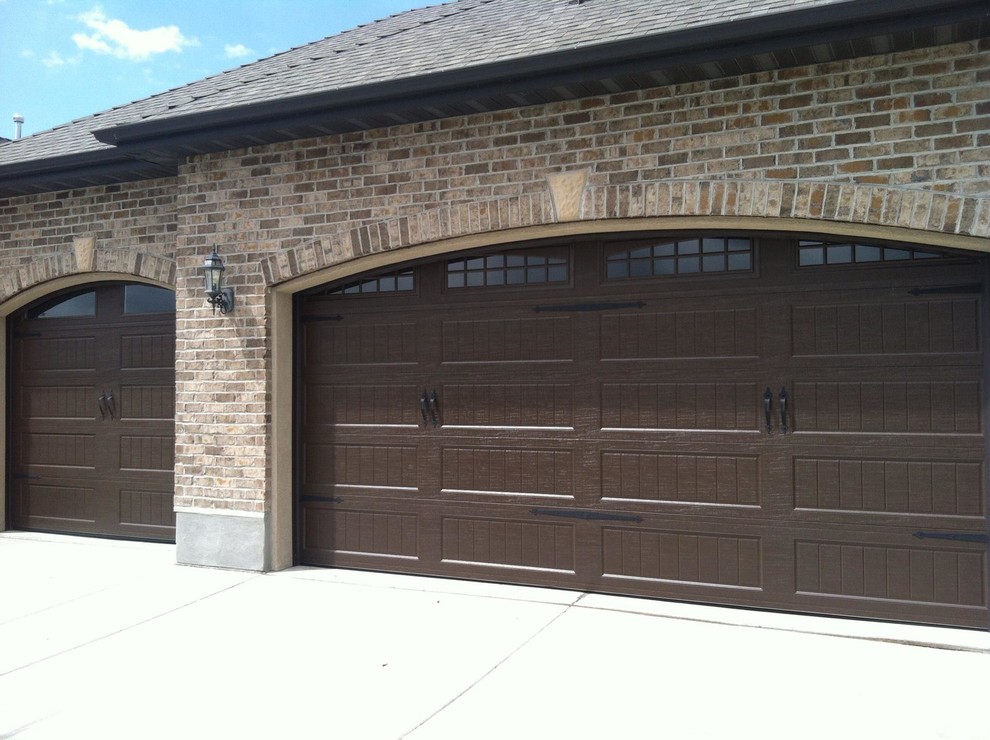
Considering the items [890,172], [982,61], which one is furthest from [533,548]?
[982,61]

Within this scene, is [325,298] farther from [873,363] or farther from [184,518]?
[873,363]

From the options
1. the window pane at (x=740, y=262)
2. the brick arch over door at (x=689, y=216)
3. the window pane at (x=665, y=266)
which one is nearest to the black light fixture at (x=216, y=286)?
the brick arch over door at (x=689, y=216)

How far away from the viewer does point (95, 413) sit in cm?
841

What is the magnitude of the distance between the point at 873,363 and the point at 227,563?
5049 millimetres

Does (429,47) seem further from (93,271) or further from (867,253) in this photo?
(93,271)

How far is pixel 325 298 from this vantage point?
22.9 feet

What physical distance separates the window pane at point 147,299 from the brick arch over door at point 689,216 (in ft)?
6.30

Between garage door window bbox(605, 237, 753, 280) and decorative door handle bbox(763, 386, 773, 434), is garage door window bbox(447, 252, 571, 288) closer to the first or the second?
garage door window bbox(605, 237, 753, 280)

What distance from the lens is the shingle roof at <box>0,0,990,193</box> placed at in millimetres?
5238

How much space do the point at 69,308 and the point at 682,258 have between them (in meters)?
6.31

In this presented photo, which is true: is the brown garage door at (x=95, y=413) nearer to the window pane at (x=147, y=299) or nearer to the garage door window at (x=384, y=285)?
the window pane at (x=147, y=299)

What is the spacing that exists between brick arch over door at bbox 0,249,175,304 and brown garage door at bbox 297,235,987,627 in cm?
163

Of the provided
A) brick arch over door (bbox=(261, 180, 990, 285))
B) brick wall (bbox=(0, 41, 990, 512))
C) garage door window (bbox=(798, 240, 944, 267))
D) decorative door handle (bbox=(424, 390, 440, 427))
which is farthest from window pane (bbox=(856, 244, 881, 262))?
decorative door handle (bbox=(424, 390, 440, 427))

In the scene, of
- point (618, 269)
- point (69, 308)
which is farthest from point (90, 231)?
point (618, 269)
